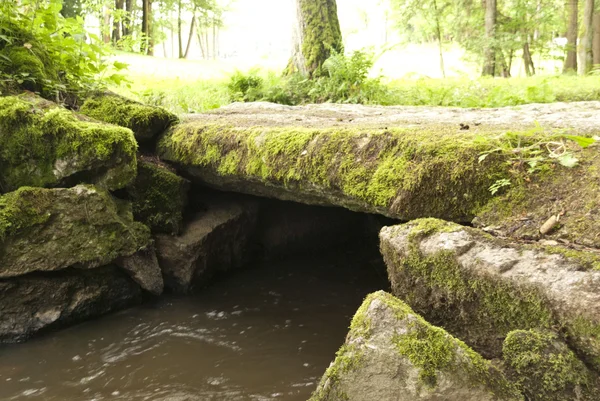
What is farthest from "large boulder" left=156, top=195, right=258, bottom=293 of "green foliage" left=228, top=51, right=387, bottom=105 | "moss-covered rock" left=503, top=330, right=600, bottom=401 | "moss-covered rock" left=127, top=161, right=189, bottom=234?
"green foliage" left=228, top=51, right=387, bottom=105

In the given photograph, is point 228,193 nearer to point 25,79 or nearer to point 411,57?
point 25,79

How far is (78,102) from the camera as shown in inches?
244

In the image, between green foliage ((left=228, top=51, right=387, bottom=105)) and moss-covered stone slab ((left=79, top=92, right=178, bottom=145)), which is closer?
moss-covered stone slab ((left=79, top=92, right=178, bottom=145))

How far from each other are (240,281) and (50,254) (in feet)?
7.34

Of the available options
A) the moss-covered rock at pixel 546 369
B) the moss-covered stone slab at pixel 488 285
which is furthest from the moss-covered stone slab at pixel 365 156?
the moss-covered rock at pixel 546 369

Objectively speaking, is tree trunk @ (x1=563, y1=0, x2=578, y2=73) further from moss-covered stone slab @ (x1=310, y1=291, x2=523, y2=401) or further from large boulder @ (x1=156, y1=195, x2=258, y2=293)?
moss-covered stone slab @ (x1=310, y1=291, x2=523, y2=401)

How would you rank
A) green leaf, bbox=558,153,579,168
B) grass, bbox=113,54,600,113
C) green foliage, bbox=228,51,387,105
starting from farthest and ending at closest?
green foliage, bbox=228,51,387,105 → grass, bbox=113,54,600,113 → green leaf, bbox=558,153,579,168

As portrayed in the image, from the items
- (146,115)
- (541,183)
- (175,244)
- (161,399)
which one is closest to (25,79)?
(146,115)

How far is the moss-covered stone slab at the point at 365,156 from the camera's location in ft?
10.5

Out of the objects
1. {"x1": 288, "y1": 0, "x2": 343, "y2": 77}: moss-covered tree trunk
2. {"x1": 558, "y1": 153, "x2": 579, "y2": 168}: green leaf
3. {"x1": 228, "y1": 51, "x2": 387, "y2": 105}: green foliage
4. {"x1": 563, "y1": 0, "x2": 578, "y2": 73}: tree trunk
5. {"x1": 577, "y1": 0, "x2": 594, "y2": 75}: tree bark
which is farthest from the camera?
{"x1": 563, "y1": 0, "x2": 578, "y2": 73}: tree trunk

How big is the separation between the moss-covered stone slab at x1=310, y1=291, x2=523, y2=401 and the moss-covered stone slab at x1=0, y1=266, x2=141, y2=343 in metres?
3.18

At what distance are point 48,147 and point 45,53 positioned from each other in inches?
86.3

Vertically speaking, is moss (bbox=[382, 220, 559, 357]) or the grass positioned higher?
the grass

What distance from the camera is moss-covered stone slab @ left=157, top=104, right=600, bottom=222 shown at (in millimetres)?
3211
